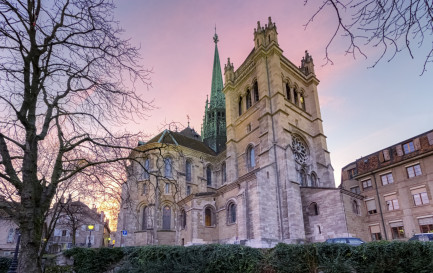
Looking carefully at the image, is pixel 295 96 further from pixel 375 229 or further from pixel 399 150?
→ pixel 375 229

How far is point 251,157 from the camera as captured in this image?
28844 millimetres

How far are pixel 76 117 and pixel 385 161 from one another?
2964 cm

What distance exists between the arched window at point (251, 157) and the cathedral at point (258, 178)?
102 millimetres

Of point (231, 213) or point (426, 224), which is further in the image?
point (231, 213)

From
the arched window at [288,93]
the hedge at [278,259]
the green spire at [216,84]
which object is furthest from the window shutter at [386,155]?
the green spire at [216,84]

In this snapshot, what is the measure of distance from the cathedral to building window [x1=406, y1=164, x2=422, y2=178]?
6636 millimetres

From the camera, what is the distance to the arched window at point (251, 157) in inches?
1109

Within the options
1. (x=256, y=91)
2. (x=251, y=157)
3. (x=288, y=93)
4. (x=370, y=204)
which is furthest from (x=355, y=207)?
(x=256, y=91)

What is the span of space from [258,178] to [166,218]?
13398mm

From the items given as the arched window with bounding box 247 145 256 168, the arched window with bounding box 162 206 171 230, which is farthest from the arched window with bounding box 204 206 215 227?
the arched window with bounding box 162 206 171 230

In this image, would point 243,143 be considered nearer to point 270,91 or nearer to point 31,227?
point 270,91

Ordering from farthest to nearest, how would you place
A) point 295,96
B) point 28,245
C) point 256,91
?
1. point 295,96
2. point 256,91
3. point 28,245

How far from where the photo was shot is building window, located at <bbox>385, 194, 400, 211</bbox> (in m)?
25.8

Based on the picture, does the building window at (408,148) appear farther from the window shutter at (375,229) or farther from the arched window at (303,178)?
the arched window at (303,178)
